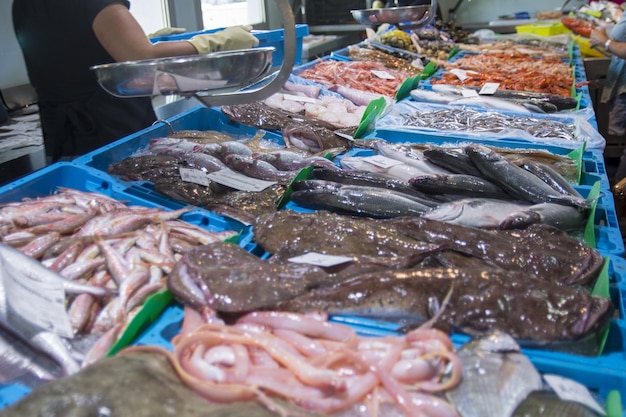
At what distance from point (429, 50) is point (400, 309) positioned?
21.5 ft

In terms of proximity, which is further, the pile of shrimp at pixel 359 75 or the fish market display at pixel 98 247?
the pile of shrimp at pixel 359 75

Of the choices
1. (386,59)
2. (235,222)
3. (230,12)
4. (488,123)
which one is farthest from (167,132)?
(230,12)

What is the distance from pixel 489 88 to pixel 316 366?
463 cm

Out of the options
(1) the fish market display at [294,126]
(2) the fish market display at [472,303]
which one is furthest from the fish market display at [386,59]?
(2) the fish market display at [472,303]

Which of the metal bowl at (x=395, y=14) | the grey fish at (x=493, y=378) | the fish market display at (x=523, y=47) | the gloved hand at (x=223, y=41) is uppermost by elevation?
the metal bowl at (x=395, y=14)

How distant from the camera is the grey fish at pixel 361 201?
99.9 inches

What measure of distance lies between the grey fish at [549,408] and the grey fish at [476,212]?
3.45ft

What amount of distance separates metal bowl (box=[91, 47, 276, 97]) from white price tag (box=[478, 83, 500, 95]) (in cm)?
378

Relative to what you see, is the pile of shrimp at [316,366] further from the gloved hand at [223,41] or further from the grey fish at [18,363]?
the gloved hand at [223,41]

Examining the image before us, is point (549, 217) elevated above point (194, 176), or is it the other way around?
point (194, 176)

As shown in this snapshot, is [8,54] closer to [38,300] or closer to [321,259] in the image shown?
[38,300]

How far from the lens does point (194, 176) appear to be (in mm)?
2865

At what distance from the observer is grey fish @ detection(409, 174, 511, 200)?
105 inches

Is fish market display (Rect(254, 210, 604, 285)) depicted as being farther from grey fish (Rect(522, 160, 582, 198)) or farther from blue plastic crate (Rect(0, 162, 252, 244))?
grey fish (Rect(522, 160, 582, 198))
